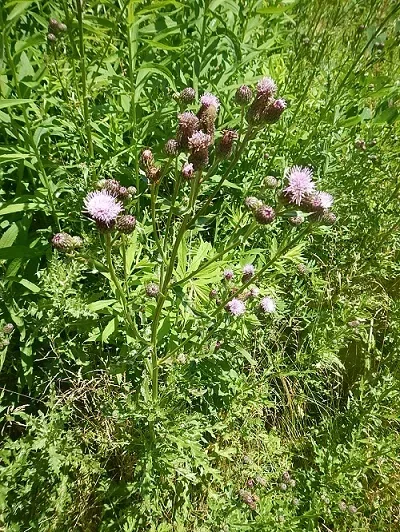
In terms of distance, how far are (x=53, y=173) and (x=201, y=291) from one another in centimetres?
93

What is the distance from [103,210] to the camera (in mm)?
1604

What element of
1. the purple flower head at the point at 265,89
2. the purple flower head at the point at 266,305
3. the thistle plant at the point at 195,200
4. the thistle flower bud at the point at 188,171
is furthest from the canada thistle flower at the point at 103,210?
the purple flower head at the point at 266,305

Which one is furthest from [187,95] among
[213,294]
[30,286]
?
[30,286]

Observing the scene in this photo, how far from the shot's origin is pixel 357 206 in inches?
127

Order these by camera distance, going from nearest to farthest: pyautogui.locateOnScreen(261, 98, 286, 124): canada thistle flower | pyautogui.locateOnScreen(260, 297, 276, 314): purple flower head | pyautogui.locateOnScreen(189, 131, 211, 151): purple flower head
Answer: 1. pyautogui.locateOnScreen(189, 131, 211, 151): purple flower head
2. pyautogui.locateOnScreen(261, 98, 286, 124): canada thistle flower
3. pyautogui.locateOnScreen(260, 297, 276, 314): purple flower head

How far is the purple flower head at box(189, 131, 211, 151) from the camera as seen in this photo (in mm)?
1560

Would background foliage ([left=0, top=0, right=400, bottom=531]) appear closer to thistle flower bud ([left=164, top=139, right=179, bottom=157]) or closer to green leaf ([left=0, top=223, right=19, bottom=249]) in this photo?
green leaf ([left=0, top=223, right=19, bottom=249])

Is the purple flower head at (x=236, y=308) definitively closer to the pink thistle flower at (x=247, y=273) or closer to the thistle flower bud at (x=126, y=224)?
the pink thistle flower at (x=247, y=273)

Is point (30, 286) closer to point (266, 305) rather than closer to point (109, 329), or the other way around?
point (109, 329)

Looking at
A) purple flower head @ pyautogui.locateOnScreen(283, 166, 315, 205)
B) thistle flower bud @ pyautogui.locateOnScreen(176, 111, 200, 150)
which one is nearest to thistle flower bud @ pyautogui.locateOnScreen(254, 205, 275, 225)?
purple flower head @ pyautogui.locateOnScreen(283, 166, 315, 205)

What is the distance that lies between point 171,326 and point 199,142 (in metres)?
1.07

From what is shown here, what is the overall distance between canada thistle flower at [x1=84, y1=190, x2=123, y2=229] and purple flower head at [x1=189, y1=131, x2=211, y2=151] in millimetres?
322

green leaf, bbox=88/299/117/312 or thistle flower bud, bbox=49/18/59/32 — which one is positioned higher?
thistle flower bud, bbox=49/18/59/32

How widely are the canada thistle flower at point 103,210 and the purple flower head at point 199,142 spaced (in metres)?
0.32
